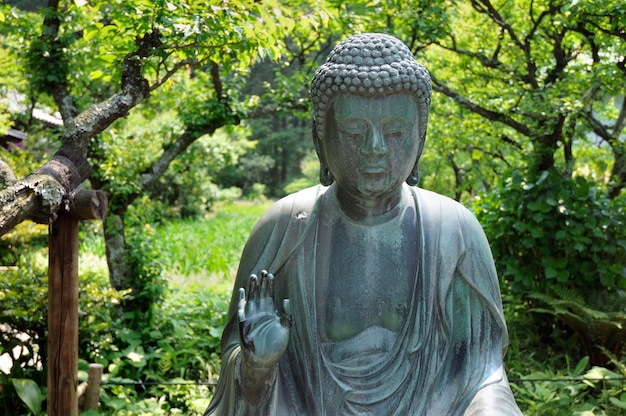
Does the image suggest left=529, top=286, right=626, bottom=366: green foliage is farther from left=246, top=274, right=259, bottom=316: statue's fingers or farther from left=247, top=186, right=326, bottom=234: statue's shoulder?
left=246, top=274, right=259, bottom=316: statue's fingers

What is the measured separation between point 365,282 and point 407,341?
10.4 inches

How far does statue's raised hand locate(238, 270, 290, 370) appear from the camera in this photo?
8.09 ft

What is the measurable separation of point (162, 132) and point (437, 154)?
3824 millimetres

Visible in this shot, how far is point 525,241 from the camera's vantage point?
21.7 ft

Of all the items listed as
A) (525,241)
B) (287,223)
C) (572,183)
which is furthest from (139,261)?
(287,223)

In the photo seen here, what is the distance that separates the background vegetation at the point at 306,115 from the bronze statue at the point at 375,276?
208cm

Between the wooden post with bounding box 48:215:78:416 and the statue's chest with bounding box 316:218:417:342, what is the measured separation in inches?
92.0

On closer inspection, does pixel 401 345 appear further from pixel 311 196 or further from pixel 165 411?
pixel 165 411

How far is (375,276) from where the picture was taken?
2.86 metres

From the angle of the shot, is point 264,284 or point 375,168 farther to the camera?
point 375,168

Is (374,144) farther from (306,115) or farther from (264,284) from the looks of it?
(306,115)

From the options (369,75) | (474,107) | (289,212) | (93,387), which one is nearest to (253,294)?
(289,212)

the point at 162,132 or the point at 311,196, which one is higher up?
the point at 162,132

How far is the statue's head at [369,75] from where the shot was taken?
2.62m
